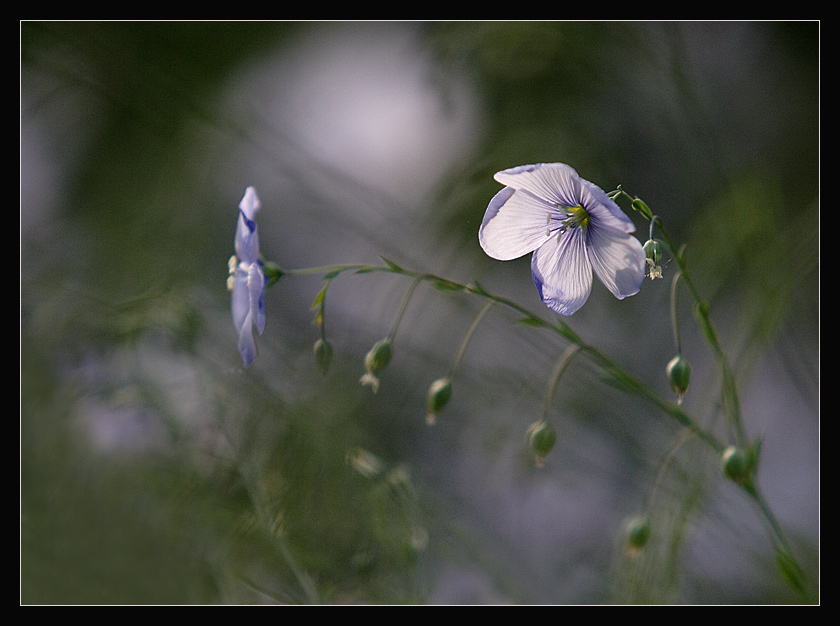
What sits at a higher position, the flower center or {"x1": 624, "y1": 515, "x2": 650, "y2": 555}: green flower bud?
the flower center

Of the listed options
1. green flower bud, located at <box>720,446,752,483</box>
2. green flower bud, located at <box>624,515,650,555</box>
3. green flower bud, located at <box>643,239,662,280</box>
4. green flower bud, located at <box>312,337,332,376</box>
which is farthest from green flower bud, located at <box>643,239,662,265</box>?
green flower bud, located at <box>312,337,332,376</box>

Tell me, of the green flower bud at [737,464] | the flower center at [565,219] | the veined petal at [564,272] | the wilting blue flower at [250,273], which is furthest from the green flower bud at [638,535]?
the wilting blue flower at [250,273]

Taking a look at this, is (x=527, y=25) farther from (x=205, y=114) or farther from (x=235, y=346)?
(x=235, y=346)

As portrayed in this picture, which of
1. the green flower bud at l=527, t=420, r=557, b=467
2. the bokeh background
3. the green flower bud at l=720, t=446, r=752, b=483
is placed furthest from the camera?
the bokeh background

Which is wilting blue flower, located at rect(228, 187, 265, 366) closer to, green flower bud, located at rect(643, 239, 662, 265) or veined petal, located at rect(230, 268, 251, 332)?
veined petal, located at rect(230, 268, 251, 332)

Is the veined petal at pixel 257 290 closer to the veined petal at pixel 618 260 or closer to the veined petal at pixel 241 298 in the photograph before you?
the veined petal at pixel 241 298
